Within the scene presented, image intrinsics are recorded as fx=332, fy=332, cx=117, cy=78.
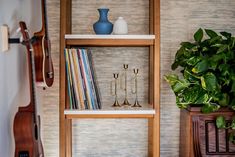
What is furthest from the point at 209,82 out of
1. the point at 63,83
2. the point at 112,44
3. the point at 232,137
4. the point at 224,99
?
the point at 63,83

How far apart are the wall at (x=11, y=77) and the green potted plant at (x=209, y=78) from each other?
839 mm

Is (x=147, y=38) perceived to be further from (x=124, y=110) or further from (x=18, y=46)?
(x=18, y=46)

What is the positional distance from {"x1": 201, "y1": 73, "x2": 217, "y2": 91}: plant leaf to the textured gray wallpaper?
467 millimetres

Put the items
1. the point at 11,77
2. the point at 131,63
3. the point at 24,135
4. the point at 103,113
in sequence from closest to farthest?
the point at 24,135, the point at 11,77, the point at 103,113, the point at 131,63

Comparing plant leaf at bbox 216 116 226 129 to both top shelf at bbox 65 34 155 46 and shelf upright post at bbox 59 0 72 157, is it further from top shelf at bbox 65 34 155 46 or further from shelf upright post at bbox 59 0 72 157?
shelf upright post at bbox 59 0 72 157

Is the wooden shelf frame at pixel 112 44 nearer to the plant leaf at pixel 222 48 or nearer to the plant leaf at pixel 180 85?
the plant leaf at pixel 180 85

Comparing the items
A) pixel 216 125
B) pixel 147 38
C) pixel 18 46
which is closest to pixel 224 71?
pixel 216 125

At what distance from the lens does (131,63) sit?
7.45ft

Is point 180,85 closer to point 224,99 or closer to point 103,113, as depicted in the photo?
point 224,99

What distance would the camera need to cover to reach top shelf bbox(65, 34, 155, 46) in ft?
6.36

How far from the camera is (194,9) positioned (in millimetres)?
2279

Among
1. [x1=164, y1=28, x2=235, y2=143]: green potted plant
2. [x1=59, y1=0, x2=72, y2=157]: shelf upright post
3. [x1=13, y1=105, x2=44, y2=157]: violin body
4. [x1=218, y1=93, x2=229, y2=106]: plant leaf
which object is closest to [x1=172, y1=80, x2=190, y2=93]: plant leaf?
[x1=164, y1=28, x2=235, y2=143]: green potted plant

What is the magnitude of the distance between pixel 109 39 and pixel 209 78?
609 mm

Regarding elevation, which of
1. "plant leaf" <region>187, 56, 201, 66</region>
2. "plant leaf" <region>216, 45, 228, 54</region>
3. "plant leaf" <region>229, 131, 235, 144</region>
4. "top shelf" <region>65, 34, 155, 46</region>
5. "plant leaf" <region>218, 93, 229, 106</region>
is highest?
"top shelf" <region>65, 34, 155, 46</region>
